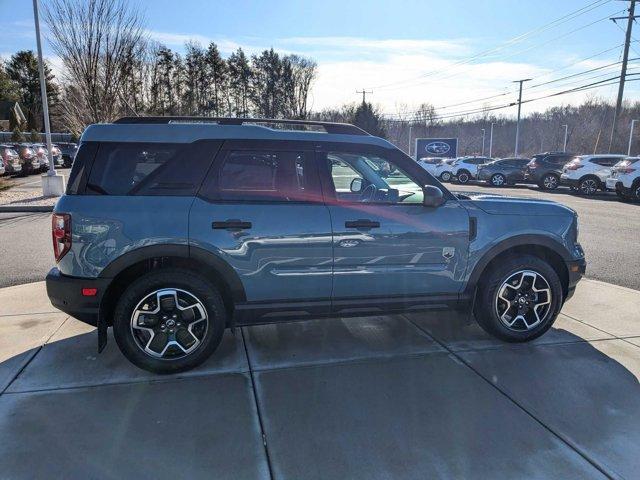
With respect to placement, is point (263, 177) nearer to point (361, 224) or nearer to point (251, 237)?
point (251, 237)

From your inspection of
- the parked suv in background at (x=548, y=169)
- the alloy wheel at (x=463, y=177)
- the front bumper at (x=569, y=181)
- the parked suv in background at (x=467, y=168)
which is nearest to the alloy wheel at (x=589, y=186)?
the front bumper at (x=569, y=181)

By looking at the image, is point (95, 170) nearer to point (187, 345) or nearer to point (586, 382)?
point (187, 345)

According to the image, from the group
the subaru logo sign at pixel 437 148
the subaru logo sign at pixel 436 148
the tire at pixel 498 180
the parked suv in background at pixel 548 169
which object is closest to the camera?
the parked suv in background at pixel 548 169

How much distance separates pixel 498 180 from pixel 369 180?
961 inches

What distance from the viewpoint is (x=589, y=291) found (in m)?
5.92

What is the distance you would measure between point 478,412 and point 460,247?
1374 millimetres

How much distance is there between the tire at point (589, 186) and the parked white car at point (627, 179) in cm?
224

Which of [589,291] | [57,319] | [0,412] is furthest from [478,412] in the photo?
[57,319]

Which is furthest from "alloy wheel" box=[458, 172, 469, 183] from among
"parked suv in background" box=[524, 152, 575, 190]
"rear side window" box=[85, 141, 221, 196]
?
"rear side window" box=[85, 141, 221, 196]

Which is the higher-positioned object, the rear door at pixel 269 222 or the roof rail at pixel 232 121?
the roof rail at pixel 232 121

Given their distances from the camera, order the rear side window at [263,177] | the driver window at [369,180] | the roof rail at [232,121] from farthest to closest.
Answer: the driver window at [369,180], the roof rail at [232,121], the rear side window at [263,177]

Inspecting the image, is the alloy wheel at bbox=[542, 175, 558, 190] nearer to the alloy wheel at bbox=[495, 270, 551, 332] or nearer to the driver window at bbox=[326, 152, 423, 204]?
the alloy wheel at bbox=[495, 270, 551, 332]

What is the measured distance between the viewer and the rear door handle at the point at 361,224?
379cm

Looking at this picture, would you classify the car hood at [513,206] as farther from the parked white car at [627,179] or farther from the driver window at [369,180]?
the parked white car at [627,179]
